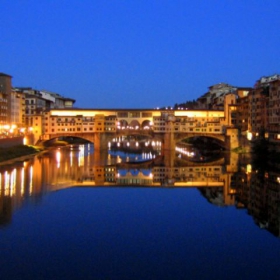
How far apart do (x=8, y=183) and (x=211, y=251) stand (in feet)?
34.2

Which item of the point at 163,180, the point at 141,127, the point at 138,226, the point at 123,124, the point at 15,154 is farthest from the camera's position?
the point at 123,124

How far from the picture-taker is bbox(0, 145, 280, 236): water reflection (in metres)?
14.2

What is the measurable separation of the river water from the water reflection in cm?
5

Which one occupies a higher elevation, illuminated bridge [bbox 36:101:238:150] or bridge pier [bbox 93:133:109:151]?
illuminated bridge [bbox 36:101:238:150]

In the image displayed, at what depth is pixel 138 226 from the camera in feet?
37.5

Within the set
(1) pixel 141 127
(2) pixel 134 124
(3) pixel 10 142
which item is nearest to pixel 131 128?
(1) pixel 141 127

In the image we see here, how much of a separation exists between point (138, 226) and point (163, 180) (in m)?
9.48

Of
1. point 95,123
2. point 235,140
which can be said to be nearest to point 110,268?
point 235,140

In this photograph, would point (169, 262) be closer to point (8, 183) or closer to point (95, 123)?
point (8, 183)

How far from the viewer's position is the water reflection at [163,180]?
14.2 metres

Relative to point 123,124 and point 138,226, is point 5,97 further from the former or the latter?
point 138,226

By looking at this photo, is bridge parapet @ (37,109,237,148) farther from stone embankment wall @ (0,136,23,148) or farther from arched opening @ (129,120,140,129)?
stone embankment wall @ (0,136,23,148)

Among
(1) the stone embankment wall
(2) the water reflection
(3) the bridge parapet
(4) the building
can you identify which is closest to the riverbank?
(1) the stone embankment wall

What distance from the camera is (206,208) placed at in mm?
14102
